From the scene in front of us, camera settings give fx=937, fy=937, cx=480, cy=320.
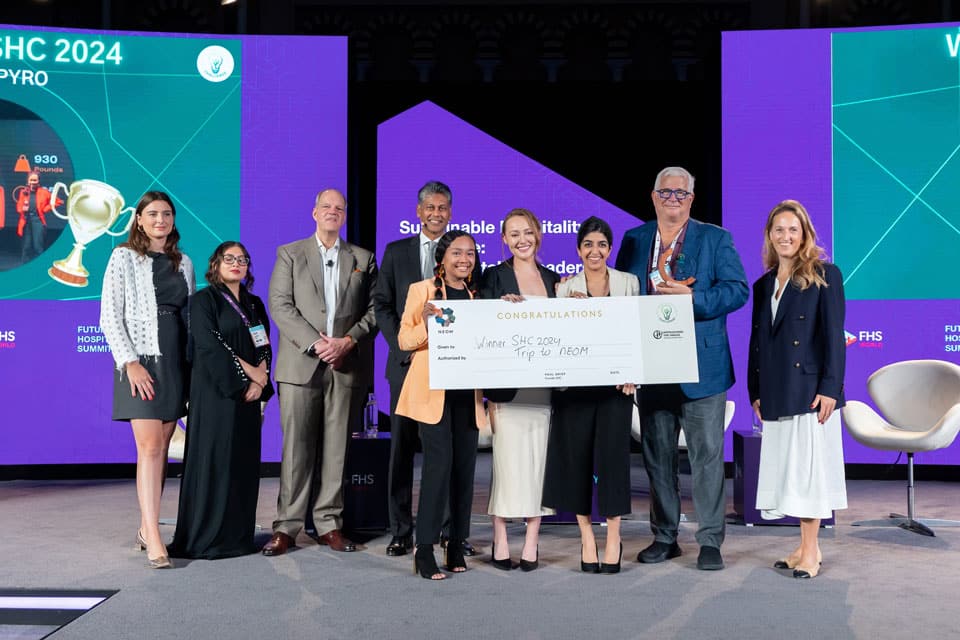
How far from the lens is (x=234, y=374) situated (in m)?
4.18

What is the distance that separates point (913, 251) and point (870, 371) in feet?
2.96

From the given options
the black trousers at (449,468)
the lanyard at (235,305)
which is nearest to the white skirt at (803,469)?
the black trousers at (449,468)

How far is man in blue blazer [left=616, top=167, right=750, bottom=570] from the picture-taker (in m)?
4.07

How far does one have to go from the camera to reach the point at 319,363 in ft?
14.9

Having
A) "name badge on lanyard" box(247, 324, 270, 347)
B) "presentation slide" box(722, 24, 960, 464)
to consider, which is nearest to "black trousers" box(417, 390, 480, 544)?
"name badge on lanyard" box(247, 324, 270, 347)

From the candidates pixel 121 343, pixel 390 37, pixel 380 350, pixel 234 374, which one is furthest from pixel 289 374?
pixel 390 37

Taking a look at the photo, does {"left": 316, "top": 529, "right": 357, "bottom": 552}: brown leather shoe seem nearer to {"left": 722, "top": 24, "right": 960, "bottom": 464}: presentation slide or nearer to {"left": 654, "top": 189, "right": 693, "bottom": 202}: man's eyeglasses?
{"left": 654, "top": 189, "right": 693, "bottom": 202}: man's eyeglasses

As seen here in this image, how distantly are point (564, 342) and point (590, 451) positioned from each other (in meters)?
0.49

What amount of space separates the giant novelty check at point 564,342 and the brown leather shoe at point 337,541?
1135 millimetres

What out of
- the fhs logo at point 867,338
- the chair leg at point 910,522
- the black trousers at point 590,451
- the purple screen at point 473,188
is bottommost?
the chair leg at point 910,522

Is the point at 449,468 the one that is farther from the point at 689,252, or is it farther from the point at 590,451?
the point at 689,252

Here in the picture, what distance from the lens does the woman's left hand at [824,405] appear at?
387 cm

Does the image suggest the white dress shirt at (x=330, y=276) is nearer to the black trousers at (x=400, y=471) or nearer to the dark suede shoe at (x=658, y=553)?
the black trousers at (x=400, y=471)

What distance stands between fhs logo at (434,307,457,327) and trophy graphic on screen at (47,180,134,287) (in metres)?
3.67
